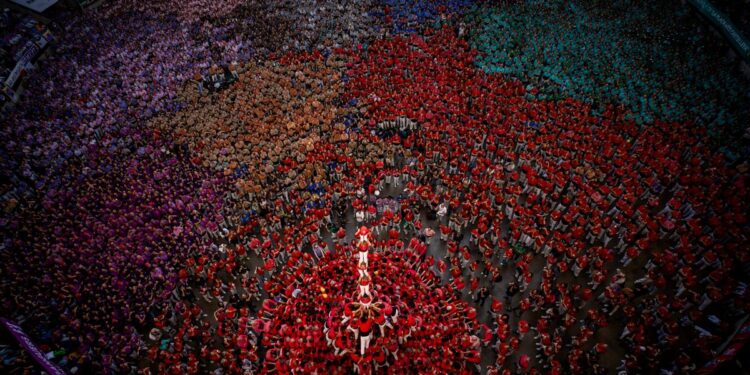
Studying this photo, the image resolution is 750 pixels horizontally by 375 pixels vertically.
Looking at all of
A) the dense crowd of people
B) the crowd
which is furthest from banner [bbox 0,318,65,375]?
the crowd

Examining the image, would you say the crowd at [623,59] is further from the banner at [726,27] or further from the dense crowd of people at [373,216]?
the banner at [726,27]

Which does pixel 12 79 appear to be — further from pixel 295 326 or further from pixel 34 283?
pixel 295 326

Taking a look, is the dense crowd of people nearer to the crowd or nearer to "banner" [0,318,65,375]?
the crowd

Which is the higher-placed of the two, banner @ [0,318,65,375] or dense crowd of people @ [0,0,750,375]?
banner @ [0,318,65,375]

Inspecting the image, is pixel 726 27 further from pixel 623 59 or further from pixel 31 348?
pixel 31 348

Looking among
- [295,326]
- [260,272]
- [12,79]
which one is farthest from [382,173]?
[12,79]

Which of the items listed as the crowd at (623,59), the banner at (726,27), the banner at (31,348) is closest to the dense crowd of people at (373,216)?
the crowd at (623,59)

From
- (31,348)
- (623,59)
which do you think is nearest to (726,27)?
(623,59)
